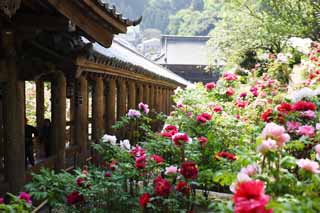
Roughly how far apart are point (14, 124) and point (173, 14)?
6576 cm

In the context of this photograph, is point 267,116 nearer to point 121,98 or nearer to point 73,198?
point 73,198

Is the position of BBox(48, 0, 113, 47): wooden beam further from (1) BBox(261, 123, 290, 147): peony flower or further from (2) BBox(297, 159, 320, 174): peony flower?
(2) BBox(297, 159, 320, 174): peony flower

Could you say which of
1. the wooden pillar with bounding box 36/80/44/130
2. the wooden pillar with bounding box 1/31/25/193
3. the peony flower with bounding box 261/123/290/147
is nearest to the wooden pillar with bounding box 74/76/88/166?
the wooden pillar with bounding box 36/80/44/130

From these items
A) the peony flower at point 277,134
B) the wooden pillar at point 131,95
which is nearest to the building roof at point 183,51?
the wooden pillar at point 131,95

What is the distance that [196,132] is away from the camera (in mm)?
5379

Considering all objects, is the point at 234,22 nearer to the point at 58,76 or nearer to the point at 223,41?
the point at 223,41

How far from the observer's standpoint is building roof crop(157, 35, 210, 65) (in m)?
38.7

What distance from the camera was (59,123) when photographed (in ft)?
23.3

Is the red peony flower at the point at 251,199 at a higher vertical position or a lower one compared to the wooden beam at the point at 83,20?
lower

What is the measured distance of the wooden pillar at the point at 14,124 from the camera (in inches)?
209

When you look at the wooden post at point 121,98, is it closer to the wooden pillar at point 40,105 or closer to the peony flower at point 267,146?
the wooden pillar at point 40,105

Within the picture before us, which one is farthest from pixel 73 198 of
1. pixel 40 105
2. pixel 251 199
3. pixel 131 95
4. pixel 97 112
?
pixel 131 95

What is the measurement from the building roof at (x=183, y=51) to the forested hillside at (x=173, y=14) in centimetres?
1339

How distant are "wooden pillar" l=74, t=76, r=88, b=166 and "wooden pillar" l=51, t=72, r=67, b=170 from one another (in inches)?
36.3
